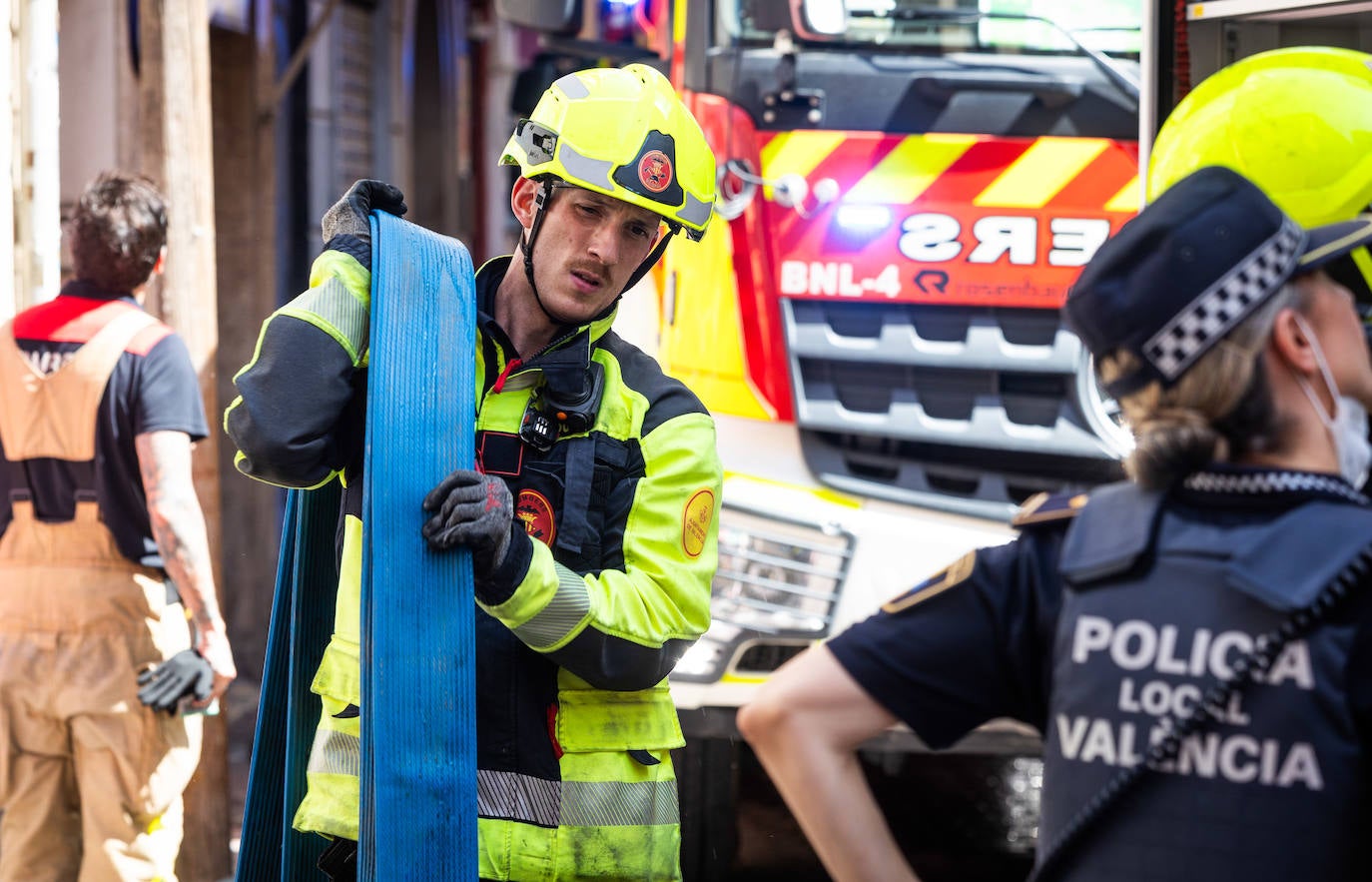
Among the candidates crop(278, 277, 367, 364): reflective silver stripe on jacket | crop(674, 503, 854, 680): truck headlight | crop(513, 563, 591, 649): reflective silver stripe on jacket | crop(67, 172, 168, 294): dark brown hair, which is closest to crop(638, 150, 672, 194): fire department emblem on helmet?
crop(278, 277, 367, 364): reflective silver stripe on jacket

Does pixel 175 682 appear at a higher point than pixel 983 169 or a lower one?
lower

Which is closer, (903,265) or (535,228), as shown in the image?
(535,228)

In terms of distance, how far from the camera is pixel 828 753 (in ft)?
5.33

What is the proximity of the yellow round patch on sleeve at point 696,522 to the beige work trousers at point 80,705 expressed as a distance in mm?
2038

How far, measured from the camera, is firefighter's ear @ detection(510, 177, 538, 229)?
246 centimetres

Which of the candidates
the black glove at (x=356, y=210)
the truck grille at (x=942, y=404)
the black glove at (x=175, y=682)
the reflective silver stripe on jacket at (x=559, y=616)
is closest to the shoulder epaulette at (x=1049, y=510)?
the reflective silver stripe on jacket at (x=559, y=616)

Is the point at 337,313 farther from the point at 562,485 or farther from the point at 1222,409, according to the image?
the point at 1222,409

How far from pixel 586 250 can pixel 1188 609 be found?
1180mm

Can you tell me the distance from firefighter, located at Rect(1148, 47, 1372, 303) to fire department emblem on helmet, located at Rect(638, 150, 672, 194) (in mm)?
703

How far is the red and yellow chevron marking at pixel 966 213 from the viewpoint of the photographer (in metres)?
4.09

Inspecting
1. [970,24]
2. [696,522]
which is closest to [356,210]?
[696,522]

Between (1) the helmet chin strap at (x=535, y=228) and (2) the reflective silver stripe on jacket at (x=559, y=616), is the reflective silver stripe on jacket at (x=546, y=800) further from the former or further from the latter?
(1) the helmet chin strap at (x=535, y=228)

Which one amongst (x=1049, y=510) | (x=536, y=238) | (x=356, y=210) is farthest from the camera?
(x=536, y=238)

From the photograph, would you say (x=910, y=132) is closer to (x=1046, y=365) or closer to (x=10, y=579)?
(x=1046, y=365)
